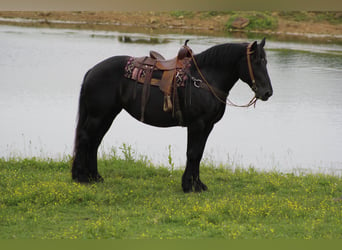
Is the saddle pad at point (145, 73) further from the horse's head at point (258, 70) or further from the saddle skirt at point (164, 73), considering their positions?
the horse's head at point (258, 70)

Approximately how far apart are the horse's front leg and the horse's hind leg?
107 centimetres

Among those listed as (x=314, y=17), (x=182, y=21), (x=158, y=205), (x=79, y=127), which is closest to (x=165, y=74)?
(x=79, y=127)

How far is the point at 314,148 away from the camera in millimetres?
10523

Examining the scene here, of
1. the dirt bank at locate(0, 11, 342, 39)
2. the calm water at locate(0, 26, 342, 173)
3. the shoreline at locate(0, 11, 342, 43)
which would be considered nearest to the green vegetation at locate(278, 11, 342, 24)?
the dirt bank at locate(0, 11, 342, 39)

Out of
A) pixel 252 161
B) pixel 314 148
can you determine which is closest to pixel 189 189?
pixel 252 161

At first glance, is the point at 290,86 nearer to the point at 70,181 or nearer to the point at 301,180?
the point at 301,180

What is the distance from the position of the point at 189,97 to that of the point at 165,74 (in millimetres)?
421

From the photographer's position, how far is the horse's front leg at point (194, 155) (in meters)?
6.16

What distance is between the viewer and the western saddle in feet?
19.8

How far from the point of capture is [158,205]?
552 centimetres

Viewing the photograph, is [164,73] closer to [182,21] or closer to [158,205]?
[158,205]

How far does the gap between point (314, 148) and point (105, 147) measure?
14.5 ft

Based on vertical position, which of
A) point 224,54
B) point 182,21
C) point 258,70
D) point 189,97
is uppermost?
point 224,54

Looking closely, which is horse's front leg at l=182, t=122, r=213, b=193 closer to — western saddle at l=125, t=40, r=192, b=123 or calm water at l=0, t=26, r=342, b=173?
western saddle at l=125, t=40, r=192, b=123
